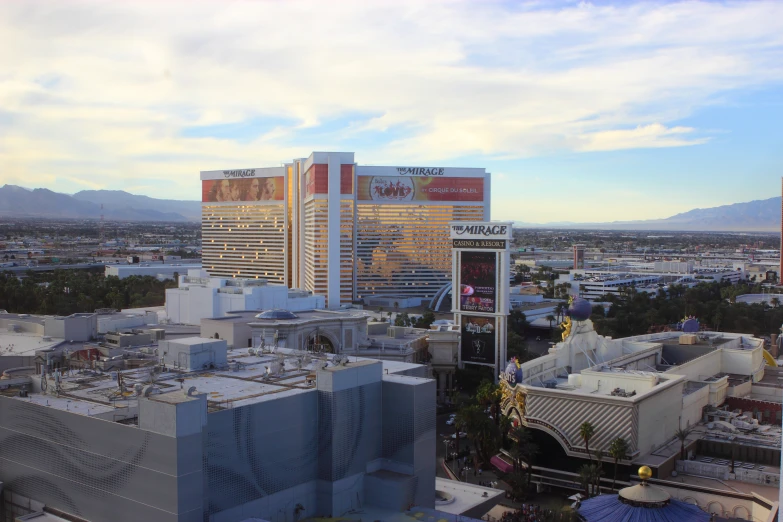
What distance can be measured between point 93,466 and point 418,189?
326ft

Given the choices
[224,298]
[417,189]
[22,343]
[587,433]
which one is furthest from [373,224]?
[587,433]

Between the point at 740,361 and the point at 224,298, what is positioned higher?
the point at 224,298

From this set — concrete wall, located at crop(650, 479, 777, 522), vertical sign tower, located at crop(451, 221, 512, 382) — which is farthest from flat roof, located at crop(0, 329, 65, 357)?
concrete wall, located at crop(650, 479, 777, 522)

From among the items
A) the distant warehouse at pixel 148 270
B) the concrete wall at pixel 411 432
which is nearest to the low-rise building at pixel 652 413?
the concrete wall at pixel 411 432

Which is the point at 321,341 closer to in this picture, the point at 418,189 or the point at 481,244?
the point at 481,244

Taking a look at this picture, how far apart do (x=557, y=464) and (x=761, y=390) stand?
71.9 ft

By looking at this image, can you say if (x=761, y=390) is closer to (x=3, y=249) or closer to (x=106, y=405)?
(x=106, y=405)

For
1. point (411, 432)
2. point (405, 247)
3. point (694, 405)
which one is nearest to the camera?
point (411, 432)

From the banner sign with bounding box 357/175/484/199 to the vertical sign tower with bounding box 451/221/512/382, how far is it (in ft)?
187

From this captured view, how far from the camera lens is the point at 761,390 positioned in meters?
55.0

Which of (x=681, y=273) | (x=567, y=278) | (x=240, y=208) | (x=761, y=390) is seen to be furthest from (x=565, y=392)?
(x=681, y=273)

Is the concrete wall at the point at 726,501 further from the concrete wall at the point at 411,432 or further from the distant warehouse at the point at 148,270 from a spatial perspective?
the distant warehouse at the point at 148,270

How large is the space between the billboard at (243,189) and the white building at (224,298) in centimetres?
4857

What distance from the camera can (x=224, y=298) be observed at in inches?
2854
